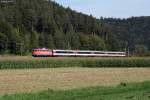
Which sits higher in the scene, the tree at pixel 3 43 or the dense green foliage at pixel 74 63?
the tree at pixel 3 43

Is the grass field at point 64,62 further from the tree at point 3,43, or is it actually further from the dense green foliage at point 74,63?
the tree at point 3,43

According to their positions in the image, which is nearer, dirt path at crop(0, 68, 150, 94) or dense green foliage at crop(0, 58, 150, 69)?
dirt path at crop(0, 68, 150, 94)

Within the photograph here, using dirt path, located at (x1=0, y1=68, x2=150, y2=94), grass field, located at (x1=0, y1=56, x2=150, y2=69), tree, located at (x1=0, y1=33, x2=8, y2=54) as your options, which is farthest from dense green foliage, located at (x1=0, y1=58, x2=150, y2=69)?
tree, located at (x1=0, y1=33, x2=8, y2=54)

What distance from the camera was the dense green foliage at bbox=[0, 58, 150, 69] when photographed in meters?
76.4

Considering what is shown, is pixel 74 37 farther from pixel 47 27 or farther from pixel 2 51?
pixel 2 51

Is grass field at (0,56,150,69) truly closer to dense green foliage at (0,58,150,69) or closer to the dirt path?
dense green foliage at (0,58,150,69)

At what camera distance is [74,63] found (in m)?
90.2

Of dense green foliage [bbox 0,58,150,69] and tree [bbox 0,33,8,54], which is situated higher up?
tree [bbox 0,33,8,54]

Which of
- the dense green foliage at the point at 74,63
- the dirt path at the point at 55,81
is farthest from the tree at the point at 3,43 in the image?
the dirt path at the point at 55,81

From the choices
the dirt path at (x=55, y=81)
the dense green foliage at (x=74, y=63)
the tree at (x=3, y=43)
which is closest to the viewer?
the dirt path at (x=55, y=81)

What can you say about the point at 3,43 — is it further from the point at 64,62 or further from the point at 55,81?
the point at 55,81

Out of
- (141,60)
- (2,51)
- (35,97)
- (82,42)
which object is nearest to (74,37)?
(82,42)

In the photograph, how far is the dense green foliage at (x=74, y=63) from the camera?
76438 millimetres

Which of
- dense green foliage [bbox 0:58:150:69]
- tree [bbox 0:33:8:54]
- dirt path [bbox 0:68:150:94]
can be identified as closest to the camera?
dirt path [bbox 0:68:150:94]
